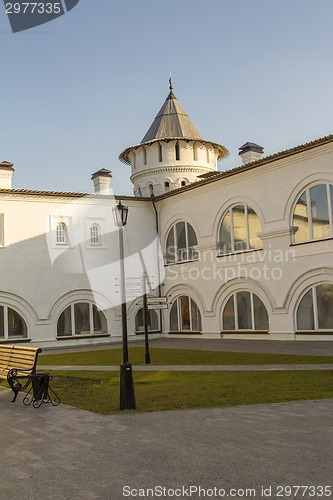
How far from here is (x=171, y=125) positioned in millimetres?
39406

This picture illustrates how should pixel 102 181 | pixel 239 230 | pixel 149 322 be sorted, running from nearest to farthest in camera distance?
pixel 239 230
pixel 149 322
pixel 102 181

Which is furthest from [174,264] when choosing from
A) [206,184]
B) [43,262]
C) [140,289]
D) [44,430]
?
[44,430]

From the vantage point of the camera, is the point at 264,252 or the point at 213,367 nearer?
the point at 213,367

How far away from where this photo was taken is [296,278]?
949 inches

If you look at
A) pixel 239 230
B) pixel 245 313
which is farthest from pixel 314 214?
pixel 245 313

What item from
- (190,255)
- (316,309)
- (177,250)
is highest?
(177,250)

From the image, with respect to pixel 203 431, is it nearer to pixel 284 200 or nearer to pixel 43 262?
pixel 284 200

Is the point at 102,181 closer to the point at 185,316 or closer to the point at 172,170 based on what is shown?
the point at 172,170

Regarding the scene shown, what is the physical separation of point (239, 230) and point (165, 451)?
20899 millimetres

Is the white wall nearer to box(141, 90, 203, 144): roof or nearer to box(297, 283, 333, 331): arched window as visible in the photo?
box(297, 283, 333, 331): arched window

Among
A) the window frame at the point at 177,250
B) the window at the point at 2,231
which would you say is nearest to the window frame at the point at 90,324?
the window at the point at 2,231

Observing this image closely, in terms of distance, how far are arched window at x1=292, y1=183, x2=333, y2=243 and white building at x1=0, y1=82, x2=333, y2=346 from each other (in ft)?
0.14

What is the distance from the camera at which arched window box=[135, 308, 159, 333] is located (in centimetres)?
3197

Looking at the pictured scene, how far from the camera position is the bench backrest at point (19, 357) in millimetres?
11883
